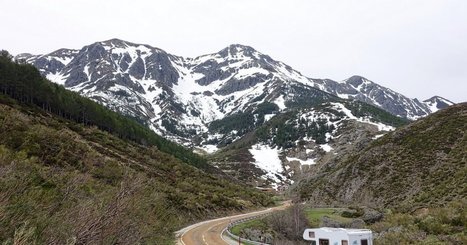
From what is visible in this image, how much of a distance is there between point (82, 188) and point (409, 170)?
1980 inches

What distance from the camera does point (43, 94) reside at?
75.8 metres

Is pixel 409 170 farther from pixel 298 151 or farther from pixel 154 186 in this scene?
pixel 298 151

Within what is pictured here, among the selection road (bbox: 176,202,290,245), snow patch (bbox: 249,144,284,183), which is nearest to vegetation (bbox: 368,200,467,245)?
road (bbox: 176,202,290,245)

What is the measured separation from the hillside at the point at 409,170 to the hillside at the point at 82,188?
1646 cm

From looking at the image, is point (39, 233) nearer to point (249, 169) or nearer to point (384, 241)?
point (384, 241)

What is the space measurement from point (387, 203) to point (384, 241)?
32131 millimetres

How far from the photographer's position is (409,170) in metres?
55.1

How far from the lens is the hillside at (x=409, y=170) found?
45125 mm

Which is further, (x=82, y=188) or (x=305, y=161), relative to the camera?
(x=305, y=161)

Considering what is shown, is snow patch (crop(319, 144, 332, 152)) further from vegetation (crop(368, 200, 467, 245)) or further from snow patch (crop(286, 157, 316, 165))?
vegetation (crop(368, 200, 467, 245))

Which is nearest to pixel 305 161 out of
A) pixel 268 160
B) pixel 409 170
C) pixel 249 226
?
pixel 268 160

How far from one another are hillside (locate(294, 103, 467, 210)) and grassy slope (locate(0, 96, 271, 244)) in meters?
17.1

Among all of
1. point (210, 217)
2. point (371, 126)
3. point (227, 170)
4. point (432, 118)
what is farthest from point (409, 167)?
point (371, 126)

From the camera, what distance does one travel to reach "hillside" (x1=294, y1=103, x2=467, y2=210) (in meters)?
45.1
